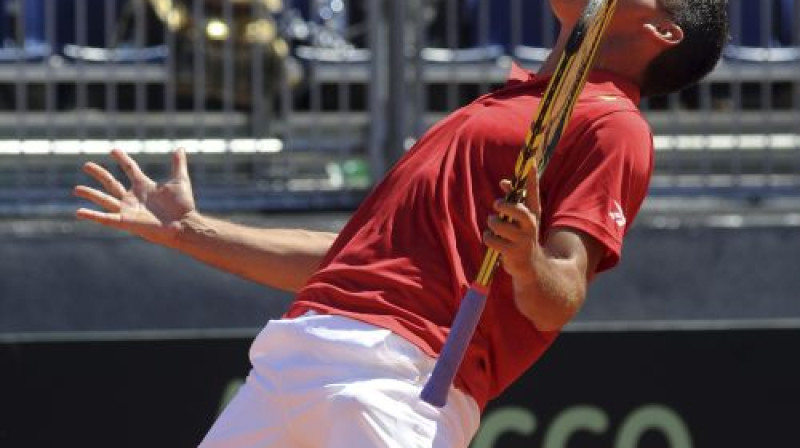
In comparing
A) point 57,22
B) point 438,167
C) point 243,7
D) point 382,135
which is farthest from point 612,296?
point 438,167

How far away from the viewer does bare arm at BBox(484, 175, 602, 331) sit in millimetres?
3029

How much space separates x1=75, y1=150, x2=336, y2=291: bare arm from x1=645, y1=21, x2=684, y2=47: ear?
860 mm

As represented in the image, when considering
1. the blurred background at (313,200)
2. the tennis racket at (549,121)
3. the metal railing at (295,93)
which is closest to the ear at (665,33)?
the tennis racket at (549,121)

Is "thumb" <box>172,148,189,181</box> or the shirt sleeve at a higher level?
the shirt sleeve

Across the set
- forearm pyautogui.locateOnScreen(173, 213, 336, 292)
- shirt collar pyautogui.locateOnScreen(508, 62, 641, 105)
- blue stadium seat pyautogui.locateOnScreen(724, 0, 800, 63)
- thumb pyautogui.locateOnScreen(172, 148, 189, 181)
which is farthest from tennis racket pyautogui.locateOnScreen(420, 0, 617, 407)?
blue stadium seat pyautogui.locateOnScreen(724, 0, 800, 63)

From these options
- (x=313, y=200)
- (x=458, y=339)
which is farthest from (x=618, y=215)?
(x=313, y=200)

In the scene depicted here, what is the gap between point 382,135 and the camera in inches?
271

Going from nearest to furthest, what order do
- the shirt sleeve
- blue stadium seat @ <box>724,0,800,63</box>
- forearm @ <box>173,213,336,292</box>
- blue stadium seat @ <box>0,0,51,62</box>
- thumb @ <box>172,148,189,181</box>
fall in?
the shirt sleeve → forearm @ <box>173,213,336,292</box> → thumb @ <box>172,148,189,181</box> → blue stadium seat @ <box>0,0,51,62</box> → blue stadium seat @ <box>724,0,800,63</box>

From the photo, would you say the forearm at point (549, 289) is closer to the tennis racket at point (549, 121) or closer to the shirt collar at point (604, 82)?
the tennis racket at point (549, 121)

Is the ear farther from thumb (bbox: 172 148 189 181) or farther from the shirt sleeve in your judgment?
thumb (bbox: 172 148 189 181)

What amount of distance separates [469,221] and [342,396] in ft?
1.38

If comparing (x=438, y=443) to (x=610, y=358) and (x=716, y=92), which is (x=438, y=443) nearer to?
(x=610, y=358)

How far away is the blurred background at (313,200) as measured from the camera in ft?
20.4

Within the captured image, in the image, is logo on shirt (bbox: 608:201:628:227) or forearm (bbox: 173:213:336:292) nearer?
logo on shirt (bbox: 608:201:628:227)
